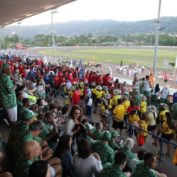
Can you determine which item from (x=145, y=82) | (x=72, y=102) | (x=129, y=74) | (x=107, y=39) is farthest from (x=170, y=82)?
(x=107, y=39)

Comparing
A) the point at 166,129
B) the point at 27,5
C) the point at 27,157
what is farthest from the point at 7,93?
the point at 27,5

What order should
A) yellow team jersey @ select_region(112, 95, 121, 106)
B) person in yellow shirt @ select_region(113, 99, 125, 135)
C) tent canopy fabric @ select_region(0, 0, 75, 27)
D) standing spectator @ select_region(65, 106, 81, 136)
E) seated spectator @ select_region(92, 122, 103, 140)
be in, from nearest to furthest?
standing spectator @ select_region(65, 106, 81, 136), seated spectator @ select_region(92, 122, 103, 140), person in yellow shirt @ select_region(113, 99, 125, 135), yellow team jersey @ select_region(112, 95, 121, 106), tent canopy fabric @ select_region(0, 0, 75, 27)

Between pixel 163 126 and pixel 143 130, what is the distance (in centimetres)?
64

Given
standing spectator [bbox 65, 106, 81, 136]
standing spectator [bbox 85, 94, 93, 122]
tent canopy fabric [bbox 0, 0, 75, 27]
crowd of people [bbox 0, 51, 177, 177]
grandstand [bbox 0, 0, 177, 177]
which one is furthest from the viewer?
tent canopy fabric [bbox 0, 0, 75, 27]

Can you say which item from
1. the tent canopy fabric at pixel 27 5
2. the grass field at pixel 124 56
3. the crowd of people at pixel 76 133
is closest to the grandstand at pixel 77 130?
the crowd of people at pixel 76 133

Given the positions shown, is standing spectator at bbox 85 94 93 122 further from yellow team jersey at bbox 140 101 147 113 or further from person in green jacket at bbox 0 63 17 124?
person in green jacket at bbox 0 63 17 124

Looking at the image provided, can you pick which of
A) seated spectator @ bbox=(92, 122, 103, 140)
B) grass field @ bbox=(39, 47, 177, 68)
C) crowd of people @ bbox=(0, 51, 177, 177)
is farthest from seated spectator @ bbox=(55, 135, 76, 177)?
grass field @ bbox=(39, 47, 177, 68)

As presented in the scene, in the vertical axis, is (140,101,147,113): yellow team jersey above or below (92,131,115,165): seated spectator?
below

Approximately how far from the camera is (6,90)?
6.28 m

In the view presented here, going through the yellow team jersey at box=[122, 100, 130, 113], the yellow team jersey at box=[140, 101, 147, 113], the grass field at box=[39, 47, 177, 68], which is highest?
the yellow team jersey at box=[122, 100, 130, 113]

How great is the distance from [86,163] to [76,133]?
1.26 m

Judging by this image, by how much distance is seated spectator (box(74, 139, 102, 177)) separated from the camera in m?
3.95

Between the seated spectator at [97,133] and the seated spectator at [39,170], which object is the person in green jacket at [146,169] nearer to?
the seated spectator at [39,170]

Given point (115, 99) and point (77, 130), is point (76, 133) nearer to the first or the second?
point (77, 130)
